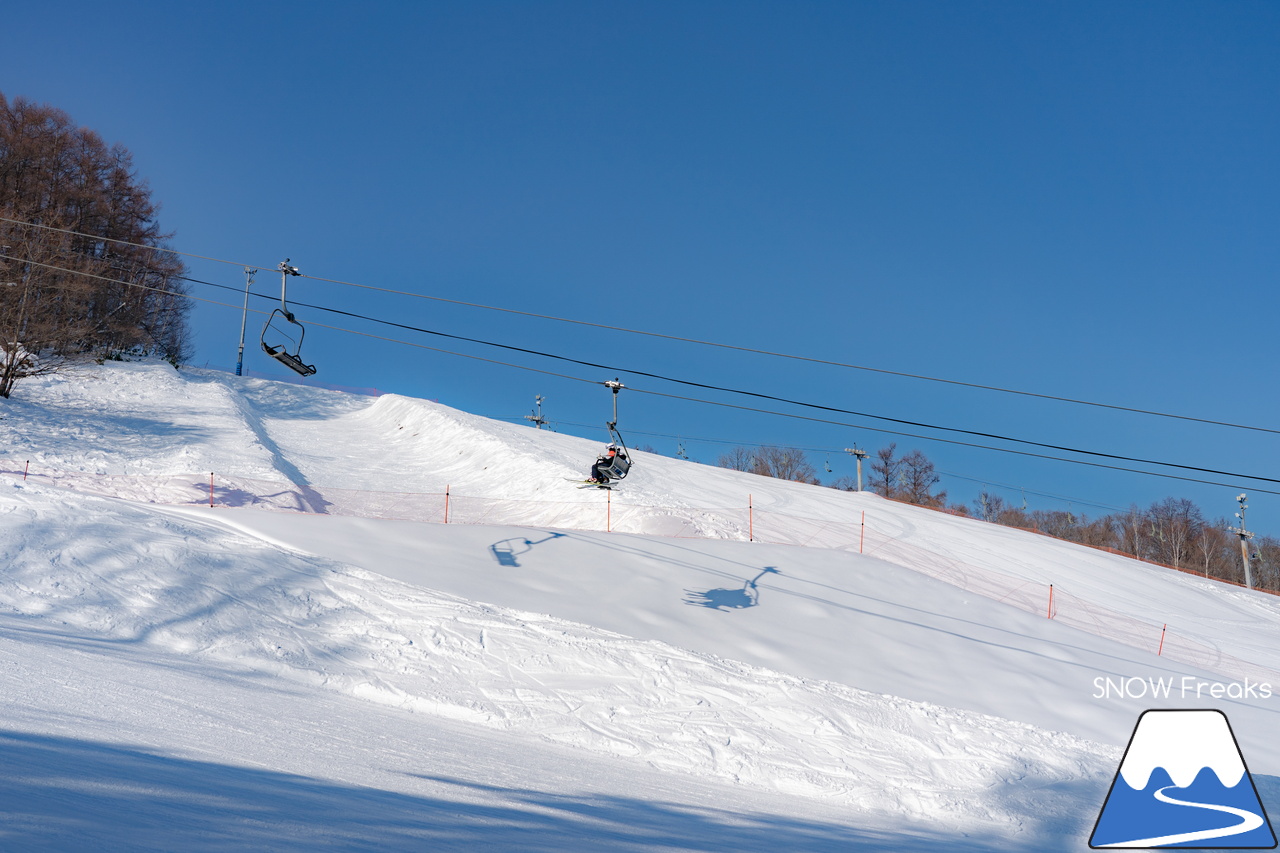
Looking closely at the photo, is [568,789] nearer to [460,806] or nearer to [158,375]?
[460,806]

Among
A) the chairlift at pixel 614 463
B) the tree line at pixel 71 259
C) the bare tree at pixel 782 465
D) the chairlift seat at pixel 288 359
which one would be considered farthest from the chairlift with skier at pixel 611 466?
the bare tree at pixel 782 465

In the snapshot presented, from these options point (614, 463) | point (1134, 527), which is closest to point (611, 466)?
point (614, 463)

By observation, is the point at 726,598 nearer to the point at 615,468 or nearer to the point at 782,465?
the point at 615,468

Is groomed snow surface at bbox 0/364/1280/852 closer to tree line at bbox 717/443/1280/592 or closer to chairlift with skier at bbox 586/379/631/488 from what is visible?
chairlift with skier at bbox 586/379/631/488

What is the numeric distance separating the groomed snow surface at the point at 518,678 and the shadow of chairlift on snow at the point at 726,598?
0.07 m

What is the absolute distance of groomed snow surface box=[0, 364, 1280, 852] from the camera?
15.4ft

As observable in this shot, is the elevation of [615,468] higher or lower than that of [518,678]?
higher

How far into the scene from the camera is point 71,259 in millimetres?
27766

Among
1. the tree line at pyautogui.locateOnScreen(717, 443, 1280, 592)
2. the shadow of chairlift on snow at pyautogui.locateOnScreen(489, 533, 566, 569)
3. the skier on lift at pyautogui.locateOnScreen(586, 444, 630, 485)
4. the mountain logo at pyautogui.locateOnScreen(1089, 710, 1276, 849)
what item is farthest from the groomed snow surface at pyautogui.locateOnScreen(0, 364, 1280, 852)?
the tree line at pyautogui.locateOnScreen(717, 443, 1280, 592)

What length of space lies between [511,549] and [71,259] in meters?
23.6

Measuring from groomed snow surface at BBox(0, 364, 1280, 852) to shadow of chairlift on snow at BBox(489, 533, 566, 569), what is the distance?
2.5 inches

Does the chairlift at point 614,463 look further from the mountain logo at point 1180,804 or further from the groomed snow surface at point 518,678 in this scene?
the mountain logo at point 1180,804

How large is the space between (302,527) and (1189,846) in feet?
46.6

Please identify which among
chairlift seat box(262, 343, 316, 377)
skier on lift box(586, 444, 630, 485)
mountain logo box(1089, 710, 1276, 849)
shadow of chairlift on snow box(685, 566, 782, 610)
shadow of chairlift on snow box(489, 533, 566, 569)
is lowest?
mountain logo box(1089, 710, 1276, 849)
